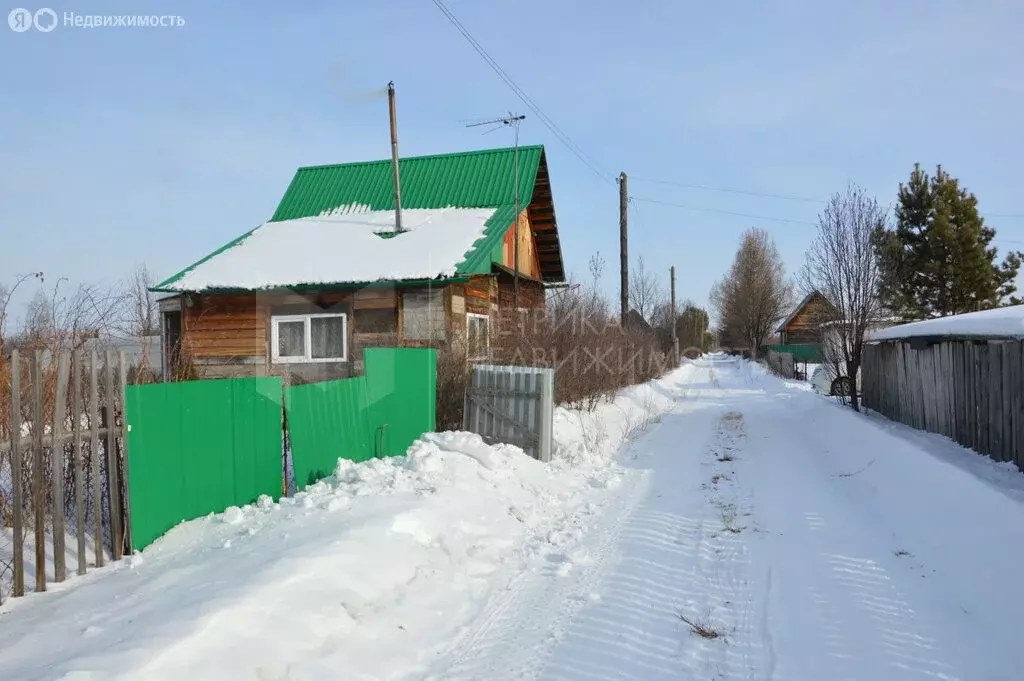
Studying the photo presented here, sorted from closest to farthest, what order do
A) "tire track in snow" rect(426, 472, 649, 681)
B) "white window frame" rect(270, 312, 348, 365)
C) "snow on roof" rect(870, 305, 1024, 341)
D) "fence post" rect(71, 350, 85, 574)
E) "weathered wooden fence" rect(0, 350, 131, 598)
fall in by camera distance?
"tire track in snow" rect(426, 472, 649, 681) → "weathered wooden fence" rect(0, 350, 131, 598) → "fence post" rect(71, 350, 85, 574) → "snow on roof" rect(870, 305, 1024, 341) → "white window frame" rect(270, 312, 348, 365)

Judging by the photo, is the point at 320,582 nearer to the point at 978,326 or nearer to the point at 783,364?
the point at 978,326

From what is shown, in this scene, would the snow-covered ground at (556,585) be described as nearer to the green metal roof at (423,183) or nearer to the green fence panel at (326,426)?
the green fence panel at (326,426)

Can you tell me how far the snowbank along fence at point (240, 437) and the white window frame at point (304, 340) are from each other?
6.14 metres

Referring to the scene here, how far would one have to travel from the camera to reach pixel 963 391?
8.46 m

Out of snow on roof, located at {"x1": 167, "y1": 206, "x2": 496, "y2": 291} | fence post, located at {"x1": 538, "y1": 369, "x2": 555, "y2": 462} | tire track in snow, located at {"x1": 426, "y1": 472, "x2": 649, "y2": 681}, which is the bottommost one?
tire track in snow, located at {"x1": 426, "y1": 472, "x2": 649, "y2": 681}

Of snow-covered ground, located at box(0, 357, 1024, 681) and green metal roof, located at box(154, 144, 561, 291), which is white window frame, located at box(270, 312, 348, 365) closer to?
green metal roof, located at box(154, 144, 561, 291)

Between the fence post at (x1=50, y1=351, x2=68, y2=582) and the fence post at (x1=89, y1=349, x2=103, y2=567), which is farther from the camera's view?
the fence post at (x1=89, y1=349, x2=103, y2=567)

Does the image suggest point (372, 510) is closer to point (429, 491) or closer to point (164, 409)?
point (429, 491)

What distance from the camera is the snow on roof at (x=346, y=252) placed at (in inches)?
522

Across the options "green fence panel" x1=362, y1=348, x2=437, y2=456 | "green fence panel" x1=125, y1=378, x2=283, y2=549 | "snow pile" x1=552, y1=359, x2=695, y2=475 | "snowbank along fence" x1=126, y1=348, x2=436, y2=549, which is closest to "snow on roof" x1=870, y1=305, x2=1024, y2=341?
"snow pile" x1=552, y1=359, x2=695, y2=475

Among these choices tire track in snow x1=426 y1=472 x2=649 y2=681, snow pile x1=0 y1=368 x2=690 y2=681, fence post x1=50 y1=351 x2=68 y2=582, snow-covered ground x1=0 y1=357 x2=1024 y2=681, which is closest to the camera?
snow pile x1=0 y1=368 x2=690 y2=681

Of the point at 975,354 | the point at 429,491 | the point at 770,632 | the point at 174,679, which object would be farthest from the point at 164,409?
the point at 975,354

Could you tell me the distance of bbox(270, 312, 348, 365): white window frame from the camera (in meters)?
13.9

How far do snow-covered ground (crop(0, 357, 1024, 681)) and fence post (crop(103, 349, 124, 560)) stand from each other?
30 centimetres
